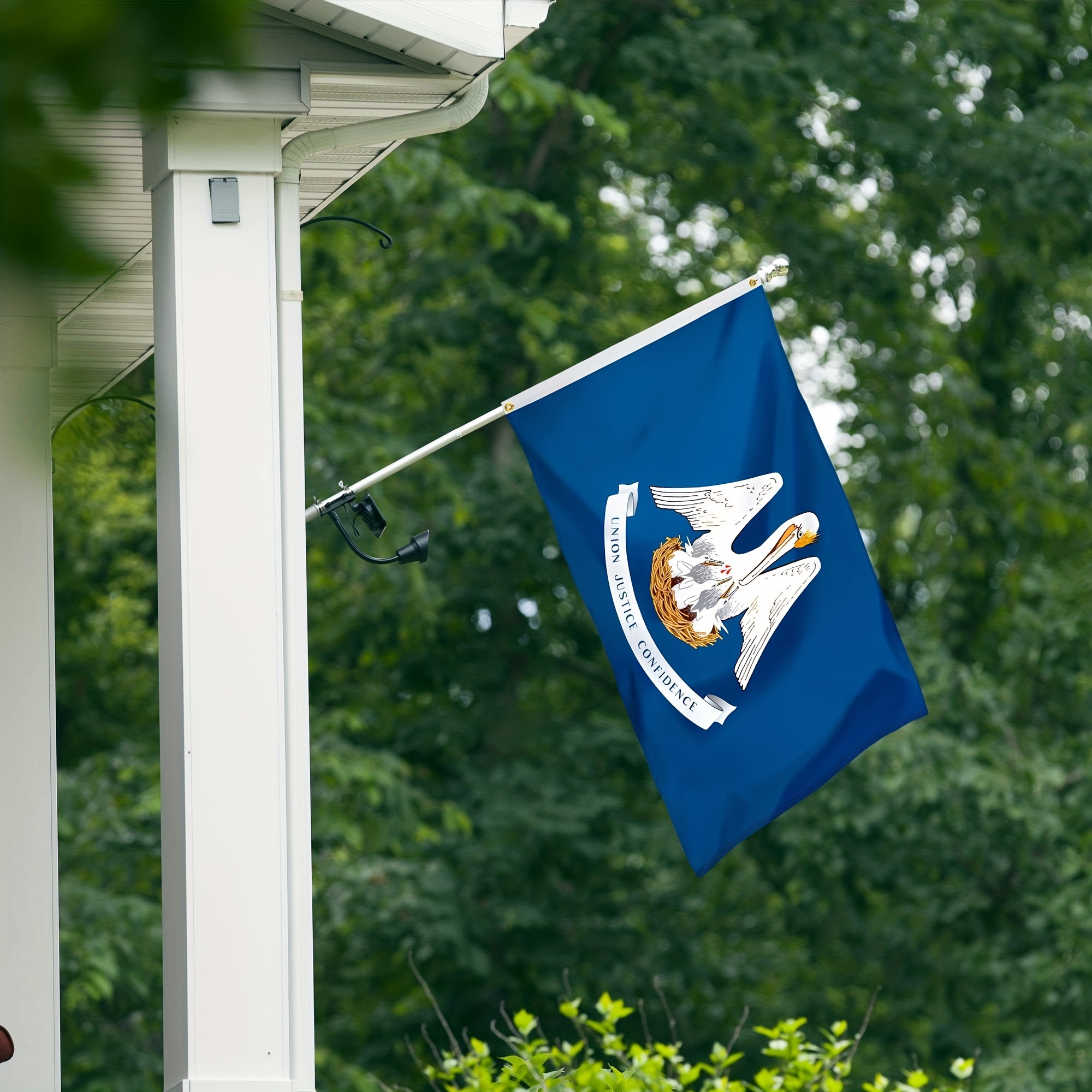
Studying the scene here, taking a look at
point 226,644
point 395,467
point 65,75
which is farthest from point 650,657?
point 65,75

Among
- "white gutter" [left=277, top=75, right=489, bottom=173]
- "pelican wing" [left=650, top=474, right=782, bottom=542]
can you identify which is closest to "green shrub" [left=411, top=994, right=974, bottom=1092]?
"pelican wing" [left=650, top=474, right=782, bottom=542]

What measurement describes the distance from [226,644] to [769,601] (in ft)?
4.66

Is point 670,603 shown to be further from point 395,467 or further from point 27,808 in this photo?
point 27,808

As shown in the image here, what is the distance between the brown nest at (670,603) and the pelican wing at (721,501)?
9 cm

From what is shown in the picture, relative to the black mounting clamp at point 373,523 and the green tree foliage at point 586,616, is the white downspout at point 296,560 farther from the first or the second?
the green tree foliage at point 586,616

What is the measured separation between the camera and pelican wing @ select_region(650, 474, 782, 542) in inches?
171

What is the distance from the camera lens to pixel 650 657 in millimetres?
4262

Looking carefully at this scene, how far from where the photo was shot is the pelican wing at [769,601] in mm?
4312

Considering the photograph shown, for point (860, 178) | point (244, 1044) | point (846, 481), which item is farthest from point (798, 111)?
point (244, 1044)

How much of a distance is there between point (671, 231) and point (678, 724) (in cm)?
1146

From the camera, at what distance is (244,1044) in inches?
136

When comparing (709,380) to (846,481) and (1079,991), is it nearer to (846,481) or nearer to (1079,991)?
(1079,991)

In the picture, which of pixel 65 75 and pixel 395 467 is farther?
pixel 395 467

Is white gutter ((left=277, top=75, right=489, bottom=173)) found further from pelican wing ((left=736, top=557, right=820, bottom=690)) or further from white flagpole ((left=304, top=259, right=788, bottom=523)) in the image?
pelican wing ((left=736, top=557, right=820, bottom=690))
